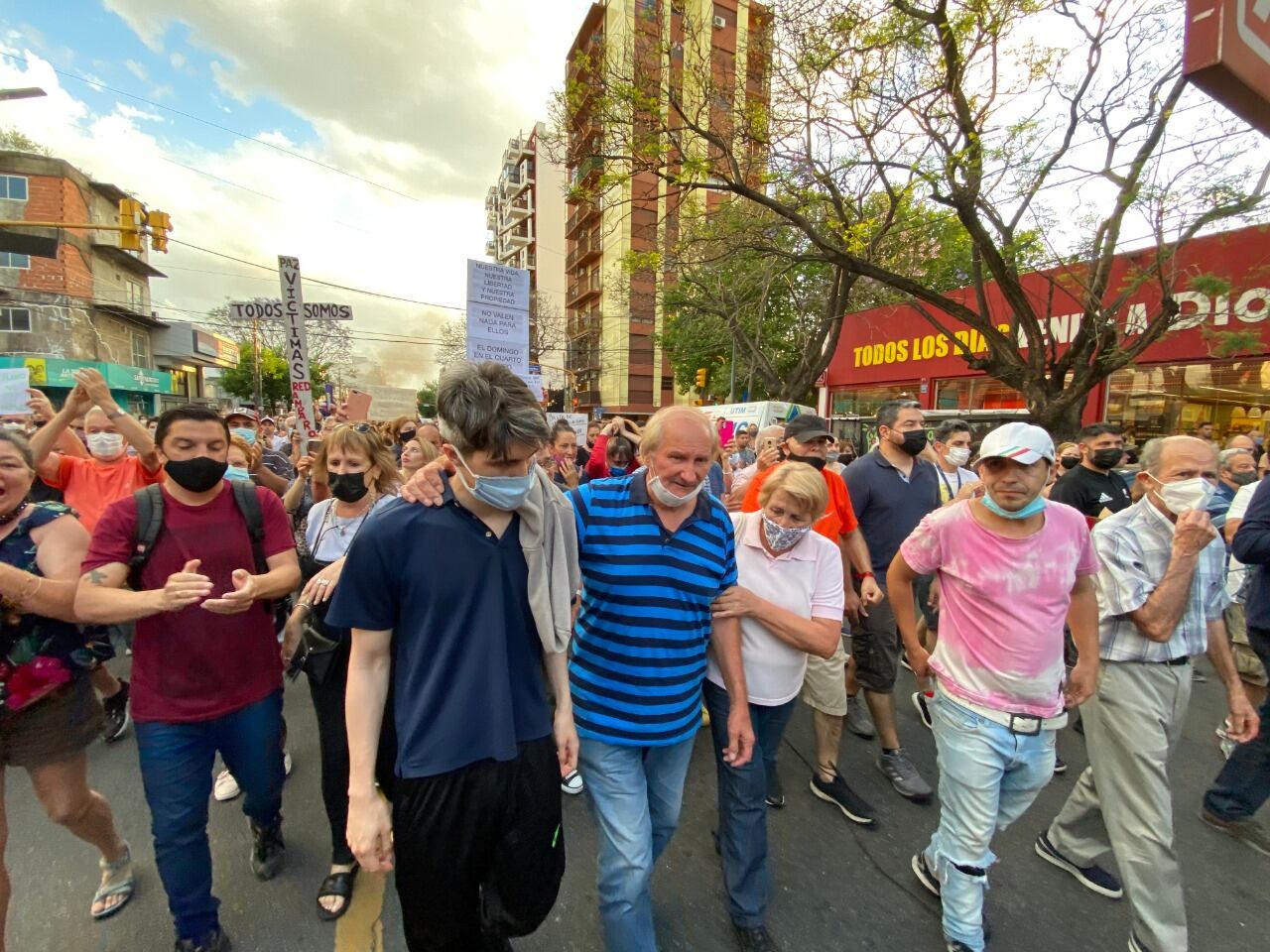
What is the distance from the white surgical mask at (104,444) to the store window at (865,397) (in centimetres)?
1924

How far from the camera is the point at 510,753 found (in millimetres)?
A: 1539

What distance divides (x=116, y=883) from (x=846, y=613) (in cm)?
368

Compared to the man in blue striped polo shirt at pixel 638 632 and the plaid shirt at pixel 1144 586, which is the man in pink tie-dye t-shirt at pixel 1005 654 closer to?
the plaid shirt at pixel 1144 586

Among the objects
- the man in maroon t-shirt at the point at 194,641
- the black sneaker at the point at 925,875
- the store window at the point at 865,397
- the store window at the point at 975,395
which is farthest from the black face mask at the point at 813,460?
the store window at the point at 865,397

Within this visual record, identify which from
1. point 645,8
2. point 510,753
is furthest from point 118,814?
point 645,8

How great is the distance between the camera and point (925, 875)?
249 cm

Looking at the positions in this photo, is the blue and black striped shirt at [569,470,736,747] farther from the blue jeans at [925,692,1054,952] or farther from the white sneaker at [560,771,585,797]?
the white sneaker at [560,771,585,797]

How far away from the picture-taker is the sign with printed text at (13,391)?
4277 millimetres

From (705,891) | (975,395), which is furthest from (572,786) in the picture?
(975,395)

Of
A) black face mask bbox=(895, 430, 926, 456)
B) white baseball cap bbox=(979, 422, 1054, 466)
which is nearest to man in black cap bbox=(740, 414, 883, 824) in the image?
black face mask bbox=(895, 430, 926, 456)

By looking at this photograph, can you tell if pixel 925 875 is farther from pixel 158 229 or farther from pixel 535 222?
pixel 535 222

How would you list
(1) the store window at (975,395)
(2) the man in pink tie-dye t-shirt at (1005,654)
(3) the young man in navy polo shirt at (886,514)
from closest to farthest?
1. (2) the man in pink tie-dye t-shirt at (1005,654)
2. (3) the young man in navy polo shirt at (886,514)
3. (1) the store window at (975,395)

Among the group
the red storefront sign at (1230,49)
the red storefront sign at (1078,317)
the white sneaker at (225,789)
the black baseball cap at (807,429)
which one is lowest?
the white sneaker at (225,789)

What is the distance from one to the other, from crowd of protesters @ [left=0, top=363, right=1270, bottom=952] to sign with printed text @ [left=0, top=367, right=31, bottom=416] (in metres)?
3.23
